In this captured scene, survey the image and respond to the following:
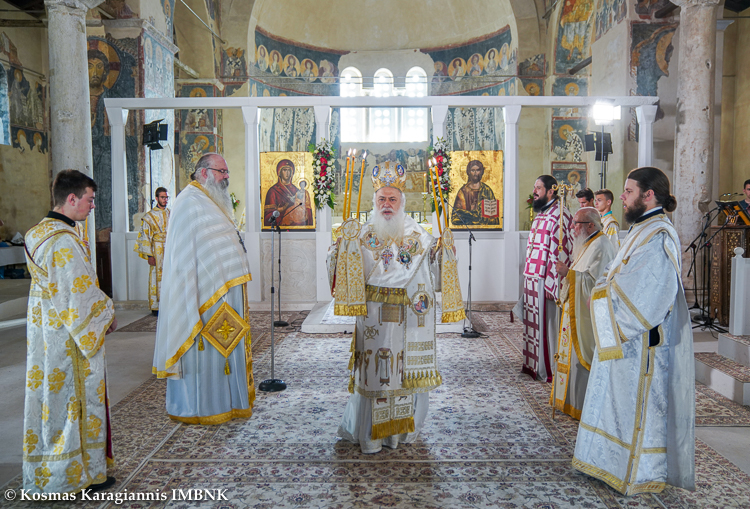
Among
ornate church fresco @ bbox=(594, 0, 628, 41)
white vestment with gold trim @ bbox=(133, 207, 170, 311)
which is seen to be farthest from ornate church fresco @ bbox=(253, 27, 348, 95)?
white vestment with gold trim @ bbox=(133, 207, 170, 311)

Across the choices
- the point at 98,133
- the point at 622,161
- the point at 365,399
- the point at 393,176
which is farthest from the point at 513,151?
the point at 98,133

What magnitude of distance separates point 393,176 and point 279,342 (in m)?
3.99

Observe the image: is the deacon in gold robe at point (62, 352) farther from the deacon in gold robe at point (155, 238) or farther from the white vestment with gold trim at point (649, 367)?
the deacon in gold robe at point (155, 238)

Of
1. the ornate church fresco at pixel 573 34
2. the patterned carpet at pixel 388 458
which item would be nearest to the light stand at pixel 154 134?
the patterned carpet at pixel 388 458

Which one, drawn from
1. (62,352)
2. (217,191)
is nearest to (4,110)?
(217,191)

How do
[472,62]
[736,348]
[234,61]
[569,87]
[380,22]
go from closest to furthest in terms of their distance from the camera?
1. [736,348]
2. [569,87]
3. [234,61]
4. [472,62]
5. [380,22]

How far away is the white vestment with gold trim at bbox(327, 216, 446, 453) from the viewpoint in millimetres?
3586

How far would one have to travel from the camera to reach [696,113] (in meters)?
8.41

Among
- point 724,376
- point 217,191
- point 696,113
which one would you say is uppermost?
point 696,113

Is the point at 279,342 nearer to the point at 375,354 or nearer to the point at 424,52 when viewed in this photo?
the point at 375,354

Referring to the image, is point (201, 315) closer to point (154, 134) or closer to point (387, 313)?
point (387, 313)

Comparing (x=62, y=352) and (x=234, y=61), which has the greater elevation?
(x=234, y=61)

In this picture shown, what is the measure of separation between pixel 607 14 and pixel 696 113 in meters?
4.49

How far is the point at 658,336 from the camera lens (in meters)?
2.99
